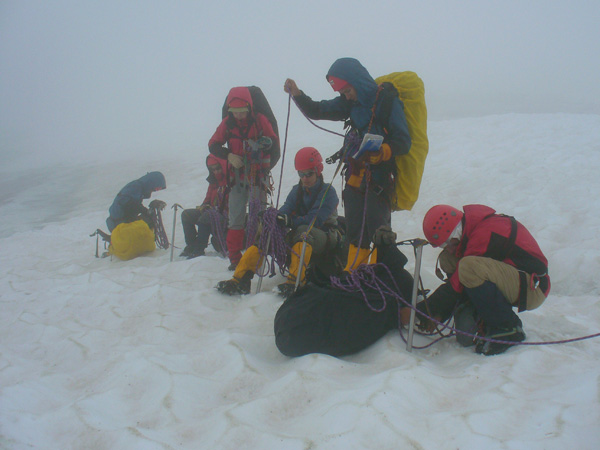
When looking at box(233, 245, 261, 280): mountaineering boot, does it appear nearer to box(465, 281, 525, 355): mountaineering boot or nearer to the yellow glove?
the yellow glove

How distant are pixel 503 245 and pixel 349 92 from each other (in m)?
1.51

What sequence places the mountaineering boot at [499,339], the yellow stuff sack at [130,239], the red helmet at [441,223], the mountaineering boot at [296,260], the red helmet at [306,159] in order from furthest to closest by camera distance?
the yellow stuff sack at [130,239] → the red helmet at [306,159] → the mountaineering boot at [296,260] → the red helmet at [441,223] → the mountaineering boot at [499,339]

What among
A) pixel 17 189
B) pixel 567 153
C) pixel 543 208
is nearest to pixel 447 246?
pixel 543 208

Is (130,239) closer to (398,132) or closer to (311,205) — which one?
(311,205)

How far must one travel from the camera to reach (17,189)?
14078 millimetres

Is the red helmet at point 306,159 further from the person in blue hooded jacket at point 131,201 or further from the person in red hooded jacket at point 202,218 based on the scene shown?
the person in blue hooded jacket at point 131,201

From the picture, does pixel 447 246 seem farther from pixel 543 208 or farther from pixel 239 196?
pixel 543 208

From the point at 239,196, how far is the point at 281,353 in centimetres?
212

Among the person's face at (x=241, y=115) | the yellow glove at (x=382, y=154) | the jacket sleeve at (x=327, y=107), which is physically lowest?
the yellow glove at (x=382, y=154)

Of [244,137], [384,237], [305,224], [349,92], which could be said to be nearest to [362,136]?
[349,92]

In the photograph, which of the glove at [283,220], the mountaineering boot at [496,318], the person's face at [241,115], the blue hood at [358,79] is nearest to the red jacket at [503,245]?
the mountaineering boot at [496,318]

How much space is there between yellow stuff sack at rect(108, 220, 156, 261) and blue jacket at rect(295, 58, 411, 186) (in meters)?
3.28

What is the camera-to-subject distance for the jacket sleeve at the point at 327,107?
11.0ft

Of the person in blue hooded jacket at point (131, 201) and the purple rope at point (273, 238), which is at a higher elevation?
the purple rope at point (273, 238)
